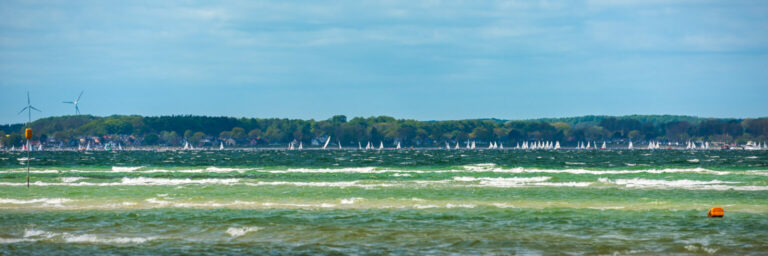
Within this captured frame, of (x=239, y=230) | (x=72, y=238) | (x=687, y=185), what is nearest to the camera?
Answer: (x=72, y=238)

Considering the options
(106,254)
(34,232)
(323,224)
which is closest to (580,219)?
(323,224)

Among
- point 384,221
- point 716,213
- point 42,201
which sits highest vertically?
point 716,213

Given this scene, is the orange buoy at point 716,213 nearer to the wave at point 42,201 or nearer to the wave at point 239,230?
the wave at point 239,230

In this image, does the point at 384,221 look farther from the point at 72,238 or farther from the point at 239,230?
the point at 72,238

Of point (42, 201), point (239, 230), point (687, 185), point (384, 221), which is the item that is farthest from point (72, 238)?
point (687, 185)

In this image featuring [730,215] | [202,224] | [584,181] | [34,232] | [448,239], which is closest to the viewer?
[448,239]

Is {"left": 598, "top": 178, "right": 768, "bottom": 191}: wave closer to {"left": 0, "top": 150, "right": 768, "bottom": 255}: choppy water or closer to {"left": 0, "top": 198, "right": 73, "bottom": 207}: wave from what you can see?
{"left": 0, "top": 150, "right": 768, "bottom": 255}: choppy water

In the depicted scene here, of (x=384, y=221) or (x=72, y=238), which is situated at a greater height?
(x=384, y=221)

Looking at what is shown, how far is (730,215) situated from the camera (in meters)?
29.0

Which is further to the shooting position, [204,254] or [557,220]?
[557,220]

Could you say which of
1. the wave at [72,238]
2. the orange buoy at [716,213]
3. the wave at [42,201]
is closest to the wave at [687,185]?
the orange buoy at [716,213]

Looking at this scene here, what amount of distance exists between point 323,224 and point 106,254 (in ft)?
26.6

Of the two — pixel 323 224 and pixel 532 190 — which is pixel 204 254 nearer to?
pixel 323 224

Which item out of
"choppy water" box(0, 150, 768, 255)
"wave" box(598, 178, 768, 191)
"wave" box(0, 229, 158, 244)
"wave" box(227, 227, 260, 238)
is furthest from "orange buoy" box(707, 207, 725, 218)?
"wave" box(0, 229, 158, 244)
